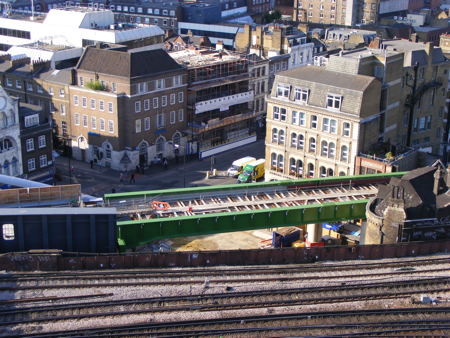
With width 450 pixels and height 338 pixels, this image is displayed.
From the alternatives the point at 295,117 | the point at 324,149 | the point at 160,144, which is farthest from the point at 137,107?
the point at 324,149

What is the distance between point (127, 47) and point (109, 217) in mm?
51346

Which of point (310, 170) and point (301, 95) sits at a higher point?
point (301, 95)

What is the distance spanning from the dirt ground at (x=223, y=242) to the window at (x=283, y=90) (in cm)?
1624

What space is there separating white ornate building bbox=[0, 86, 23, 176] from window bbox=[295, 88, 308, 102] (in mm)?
29426

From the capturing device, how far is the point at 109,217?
52.1 metres

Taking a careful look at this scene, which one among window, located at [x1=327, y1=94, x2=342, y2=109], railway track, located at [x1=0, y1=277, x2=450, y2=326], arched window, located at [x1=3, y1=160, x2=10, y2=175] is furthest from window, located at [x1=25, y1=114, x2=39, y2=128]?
railway track, located at [x1=0, y1=277, x2=450, y2=326]

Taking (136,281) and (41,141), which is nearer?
(136,281)

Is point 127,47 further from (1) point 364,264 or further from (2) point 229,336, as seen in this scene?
(2) point 229,336

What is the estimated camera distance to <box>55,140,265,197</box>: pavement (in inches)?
3243

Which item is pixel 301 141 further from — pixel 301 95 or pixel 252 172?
pixel 252 172

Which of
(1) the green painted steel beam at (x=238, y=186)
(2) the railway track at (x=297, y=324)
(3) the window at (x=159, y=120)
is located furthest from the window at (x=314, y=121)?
(2) the railway track at (x=297, y=324)

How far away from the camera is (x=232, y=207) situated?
5862 centimetres

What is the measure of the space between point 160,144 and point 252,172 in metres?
13.2

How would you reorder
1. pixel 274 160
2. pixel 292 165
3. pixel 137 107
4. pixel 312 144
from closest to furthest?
1. pixel 312 144
2. pixel 292 165
3. pixel 274 160
4. pixel 137 107
